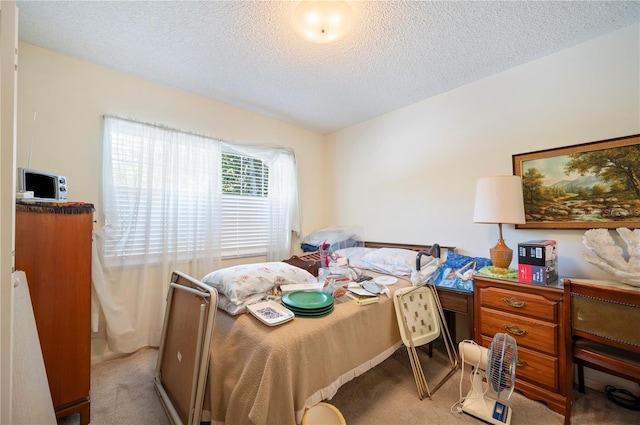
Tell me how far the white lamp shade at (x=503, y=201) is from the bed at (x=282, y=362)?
120 cm

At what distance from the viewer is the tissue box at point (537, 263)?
1645mm

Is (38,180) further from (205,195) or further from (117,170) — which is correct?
(205,195)

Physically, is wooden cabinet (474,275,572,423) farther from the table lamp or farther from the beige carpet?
Answer: the table lamp

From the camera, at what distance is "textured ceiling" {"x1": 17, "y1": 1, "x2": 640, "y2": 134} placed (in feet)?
5.15

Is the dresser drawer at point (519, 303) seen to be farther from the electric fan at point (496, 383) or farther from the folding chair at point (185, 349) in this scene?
the folding chair at point (185, 349)

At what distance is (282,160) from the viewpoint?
3.29m

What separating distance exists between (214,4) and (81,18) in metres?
0.94

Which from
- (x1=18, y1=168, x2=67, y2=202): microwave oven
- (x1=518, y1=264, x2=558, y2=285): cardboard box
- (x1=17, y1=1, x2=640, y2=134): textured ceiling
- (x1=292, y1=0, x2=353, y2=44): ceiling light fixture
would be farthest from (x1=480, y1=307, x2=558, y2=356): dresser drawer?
(x1=18, y1=168, x2=67, y2=202): microwave oven

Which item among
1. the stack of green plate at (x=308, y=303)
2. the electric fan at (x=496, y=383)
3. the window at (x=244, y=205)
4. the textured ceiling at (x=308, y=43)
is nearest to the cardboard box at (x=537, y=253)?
the electric fan at (x=496, y=383)

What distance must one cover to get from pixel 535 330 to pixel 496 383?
1.56 feet

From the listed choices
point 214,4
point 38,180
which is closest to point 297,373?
point 38,180

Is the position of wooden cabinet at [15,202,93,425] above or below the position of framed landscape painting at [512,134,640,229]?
below

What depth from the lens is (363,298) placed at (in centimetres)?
168

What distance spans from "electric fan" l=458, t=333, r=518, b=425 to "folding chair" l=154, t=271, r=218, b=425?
5.27ft
